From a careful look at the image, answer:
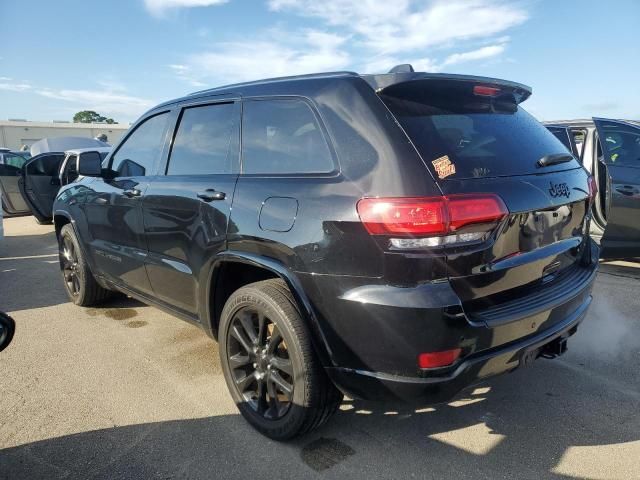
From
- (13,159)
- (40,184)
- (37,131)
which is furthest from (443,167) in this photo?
(37,131)

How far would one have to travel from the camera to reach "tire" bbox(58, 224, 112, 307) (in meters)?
4.50

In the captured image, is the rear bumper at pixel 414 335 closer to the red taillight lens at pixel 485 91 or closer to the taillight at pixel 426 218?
the taillight at pixel 426 218

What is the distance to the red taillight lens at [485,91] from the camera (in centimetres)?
244

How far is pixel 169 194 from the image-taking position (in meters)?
3.09

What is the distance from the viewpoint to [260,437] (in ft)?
8.47

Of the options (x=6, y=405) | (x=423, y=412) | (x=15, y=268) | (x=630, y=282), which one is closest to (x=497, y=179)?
(x=423, y=412)

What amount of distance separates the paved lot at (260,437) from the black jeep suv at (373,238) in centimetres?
28

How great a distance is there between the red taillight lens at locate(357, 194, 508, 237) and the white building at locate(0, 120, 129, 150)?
5146 centimetres

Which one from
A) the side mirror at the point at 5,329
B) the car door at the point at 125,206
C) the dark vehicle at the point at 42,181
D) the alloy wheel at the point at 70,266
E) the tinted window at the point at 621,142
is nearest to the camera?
the side mirror at the point at 5,329

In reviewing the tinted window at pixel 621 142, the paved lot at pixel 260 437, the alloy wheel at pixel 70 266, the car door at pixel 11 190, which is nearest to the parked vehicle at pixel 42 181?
the car door at pixel 11 190

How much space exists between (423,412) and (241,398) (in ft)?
3.50

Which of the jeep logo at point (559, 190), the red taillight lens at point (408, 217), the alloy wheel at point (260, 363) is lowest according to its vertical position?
the alloy wheel at point (260, 363)

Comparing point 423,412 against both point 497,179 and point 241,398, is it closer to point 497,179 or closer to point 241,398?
point 241,398

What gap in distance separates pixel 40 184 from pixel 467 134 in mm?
9207
